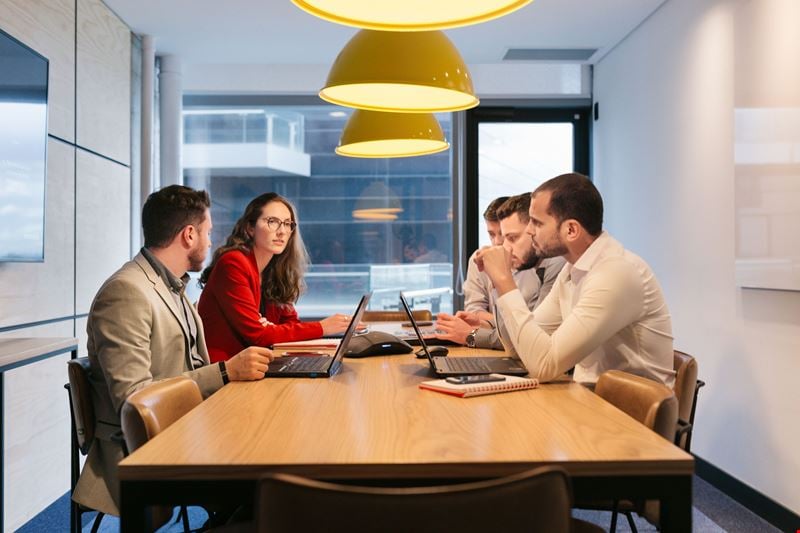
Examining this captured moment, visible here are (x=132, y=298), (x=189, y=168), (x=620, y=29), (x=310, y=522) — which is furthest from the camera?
(x=189, y=168)

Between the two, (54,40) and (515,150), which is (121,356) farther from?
(515,150)

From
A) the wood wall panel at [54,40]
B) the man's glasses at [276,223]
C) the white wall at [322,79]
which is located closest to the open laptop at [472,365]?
the man's glasses at [276,223]

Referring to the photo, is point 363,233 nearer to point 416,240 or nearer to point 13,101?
point 416,240

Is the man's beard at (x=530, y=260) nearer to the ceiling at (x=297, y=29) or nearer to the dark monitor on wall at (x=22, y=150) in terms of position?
the ceiling at (x=297, y=29)

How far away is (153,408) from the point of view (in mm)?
1717

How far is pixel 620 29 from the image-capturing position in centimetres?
516

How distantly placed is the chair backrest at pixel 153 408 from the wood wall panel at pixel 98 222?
251 centimetres

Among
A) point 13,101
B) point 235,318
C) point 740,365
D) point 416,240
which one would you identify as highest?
point 13,101

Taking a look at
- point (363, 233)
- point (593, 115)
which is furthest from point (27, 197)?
point (593, 115)

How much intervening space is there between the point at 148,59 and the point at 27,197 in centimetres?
236

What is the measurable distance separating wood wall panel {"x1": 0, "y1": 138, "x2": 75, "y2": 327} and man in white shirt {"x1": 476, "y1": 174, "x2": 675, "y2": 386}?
2.15 m

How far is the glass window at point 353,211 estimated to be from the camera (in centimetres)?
624

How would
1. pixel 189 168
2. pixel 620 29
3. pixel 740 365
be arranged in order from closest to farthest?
pixel 740 365
pixel 620 29
pixel 189 168

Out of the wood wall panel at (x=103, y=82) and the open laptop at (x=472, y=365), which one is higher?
the wood wall panel at (x=103, y=82)
